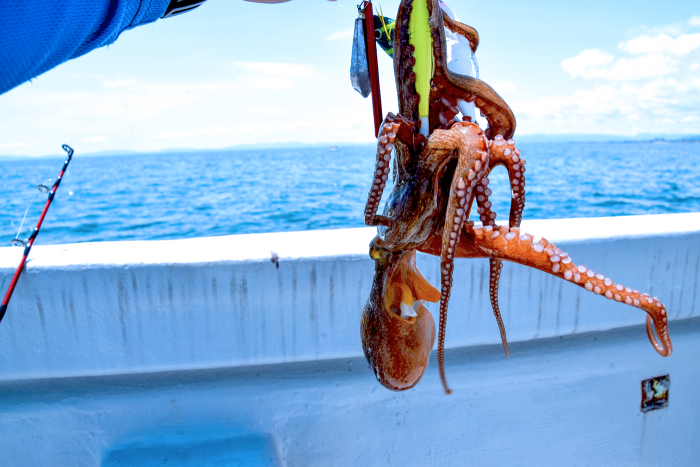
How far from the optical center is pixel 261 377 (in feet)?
5.41

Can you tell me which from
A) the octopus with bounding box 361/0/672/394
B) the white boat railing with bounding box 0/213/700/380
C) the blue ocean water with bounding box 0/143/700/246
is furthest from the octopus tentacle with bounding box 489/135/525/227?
the blue ocean water with bounding box 0/143/700/246

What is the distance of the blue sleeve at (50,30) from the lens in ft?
1.89

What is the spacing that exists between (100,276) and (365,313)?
0.98 meters

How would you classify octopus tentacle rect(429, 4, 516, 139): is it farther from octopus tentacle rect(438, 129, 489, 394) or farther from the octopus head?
the octopus head

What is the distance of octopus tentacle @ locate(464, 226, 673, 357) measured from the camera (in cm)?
63

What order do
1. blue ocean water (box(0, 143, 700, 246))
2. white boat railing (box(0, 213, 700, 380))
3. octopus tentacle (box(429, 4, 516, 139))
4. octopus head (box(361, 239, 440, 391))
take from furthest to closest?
blue ocean water (box(0, 143, 700, 246)) → white boat railing (box(0, 213, 700, 380)) → octopus head (box(361, 239, 440, 391)) → octopus tentacle (box(429, 4, 516, 139))

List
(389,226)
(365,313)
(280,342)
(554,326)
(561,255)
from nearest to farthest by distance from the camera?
(561,255) < (389,226) < (365,313) < (280,342) < (554,326)

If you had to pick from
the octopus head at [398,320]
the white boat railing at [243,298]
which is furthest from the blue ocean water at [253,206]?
the octopus head at [398,320]

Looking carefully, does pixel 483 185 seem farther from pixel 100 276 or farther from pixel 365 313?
pixel 100 276

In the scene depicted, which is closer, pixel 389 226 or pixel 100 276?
pixel 389 226

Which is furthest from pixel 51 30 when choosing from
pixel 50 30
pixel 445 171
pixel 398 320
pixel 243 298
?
pixel 243 298

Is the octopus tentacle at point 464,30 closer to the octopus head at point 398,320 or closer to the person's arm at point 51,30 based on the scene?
the octopus head at point 398,320

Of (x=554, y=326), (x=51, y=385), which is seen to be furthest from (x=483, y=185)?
(x=51, y=385)

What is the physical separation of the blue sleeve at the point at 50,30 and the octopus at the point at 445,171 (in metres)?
0.45
